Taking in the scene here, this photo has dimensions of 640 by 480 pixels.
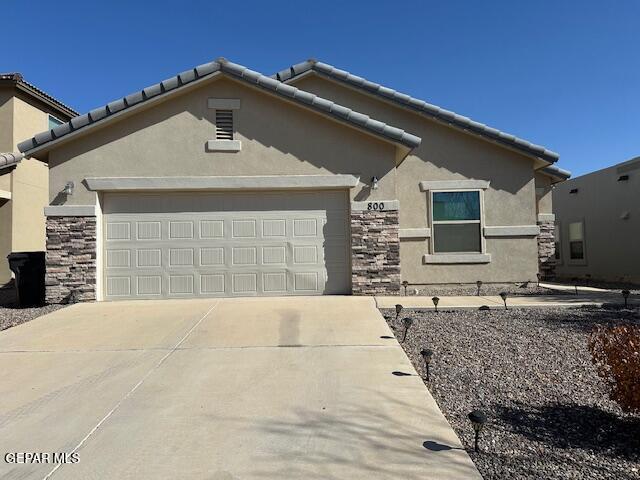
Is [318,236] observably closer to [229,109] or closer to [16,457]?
[229,109]

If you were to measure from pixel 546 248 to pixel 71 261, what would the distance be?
12.2m

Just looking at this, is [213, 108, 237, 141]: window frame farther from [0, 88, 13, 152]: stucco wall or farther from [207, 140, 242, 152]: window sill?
[0, 88, 13, 152]: stucco wall

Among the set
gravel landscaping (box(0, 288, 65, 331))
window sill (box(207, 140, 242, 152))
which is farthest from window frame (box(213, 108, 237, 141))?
gravel landscaping (box(0, 288, 65, 331))

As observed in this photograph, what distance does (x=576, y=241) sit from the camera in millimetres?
18938

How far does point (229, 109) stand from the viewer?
10.2 metres

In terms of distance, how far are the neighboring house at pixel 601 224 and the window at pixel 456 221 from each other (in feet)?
24.8

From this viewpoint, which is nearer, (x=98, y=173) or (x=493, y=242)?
(x=98, y=173)

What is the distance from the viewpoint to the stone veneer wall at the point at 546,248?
1302cm

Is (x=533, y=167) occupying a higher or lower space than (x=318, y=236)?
higher

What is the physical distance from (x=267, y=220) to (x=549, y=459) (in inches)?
308

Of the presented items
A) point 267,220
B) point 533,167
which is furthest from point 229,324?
point 533,167

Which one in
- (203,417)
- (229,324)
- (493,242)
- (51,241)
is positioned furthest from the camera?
(493,242)

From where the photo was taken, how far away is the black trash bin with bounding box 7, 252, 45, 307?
9734 millimetres

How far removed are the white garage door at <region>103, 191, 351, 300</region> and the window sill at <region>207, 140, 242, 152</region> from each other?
1001mm
